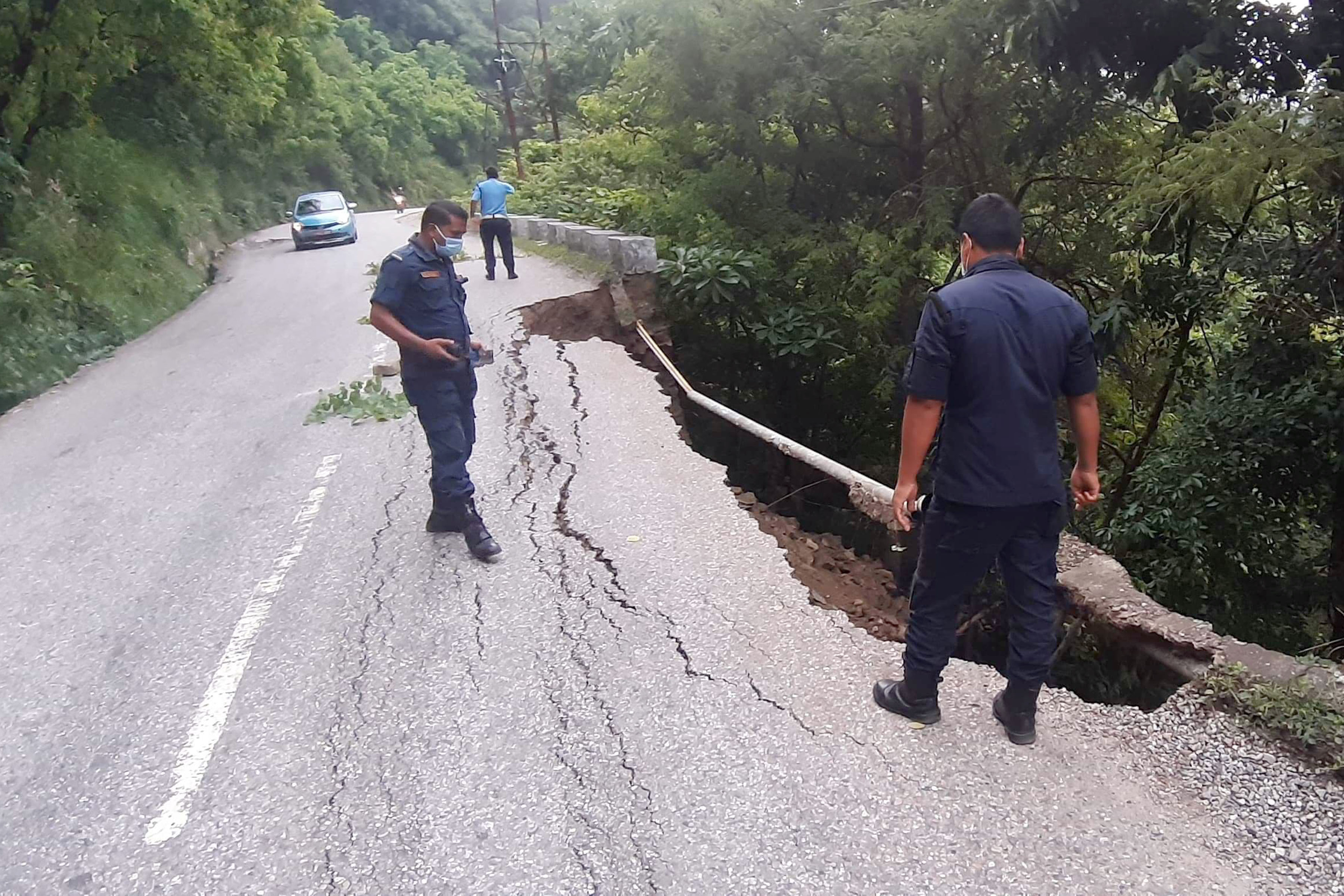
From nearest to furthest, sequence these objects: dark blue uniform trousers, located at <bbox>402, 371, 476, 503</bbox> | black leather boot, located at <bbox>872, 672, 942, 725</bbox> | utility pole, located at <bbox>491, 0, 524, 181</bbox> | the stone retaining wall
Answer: black leather boot, located at <bbox>872, 672, 942, 725</bbox>, dark blue uniform trousers, located at <bbox>402, 371, 476, 503</bbox>, the stone retaining wall, utility pole, located at <bbox>491, 0, 524, 181</bbox>

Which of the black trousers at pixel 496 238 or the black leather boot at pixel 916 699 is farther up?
the black trousers at pixel 496 238

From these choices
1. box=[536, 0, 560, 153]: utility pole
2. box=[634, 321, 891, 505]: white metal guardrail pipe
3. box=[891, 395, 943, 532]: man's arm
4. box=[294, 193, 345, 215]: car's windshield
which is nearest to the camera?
box=[891, 395, 943, 532]: man's arm

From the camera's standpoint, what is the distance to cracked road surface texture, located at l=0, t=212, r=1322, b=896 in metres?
2.98

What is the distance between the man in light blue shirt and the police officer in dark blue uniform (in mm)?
10063

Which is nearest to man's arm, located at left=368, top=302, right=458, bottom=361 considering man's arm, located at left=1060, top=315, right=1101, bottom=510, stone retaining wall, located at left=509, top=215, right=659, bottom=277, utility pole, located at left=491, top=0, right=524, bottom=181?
man's arm, located at left=1060, top=315, right=1101, bottom=510

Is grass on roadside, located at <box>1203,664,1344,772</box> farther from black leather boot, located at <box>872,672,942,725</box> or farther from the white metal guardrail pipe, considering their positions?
the white metal guardrail pipe

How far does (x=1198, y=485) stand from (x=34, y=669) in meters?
8.32

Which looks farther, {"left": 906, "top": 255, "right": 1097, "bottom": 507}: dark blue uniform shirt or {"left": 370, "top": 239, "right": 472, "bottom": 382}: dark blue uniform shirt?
{"left": 370, "top": 239, "right": 472, "bottom": 382}: dark blue uniform shirt

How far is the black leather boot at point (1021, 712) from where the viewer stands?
340cm

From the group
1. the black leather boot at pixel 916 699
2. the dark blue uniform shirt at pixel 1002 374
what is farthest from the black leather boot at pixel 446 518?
the dark blue uniform shirt at pixel 1002 374

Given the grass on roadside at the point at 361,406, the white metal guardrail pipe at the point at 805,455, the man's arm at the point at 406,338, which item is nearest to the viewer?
the man's arm at the point at 406,338

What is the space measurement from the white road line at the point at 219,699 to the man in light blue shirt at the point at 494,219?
7.53 metres

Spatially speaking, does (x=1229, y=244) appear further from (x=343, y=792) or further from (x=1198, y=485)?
(x=343, y=792)

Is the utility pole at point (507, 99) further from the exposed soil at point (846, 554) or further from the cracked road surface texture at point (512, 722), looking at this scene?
the cracked road surface texture at point (512, 722)
